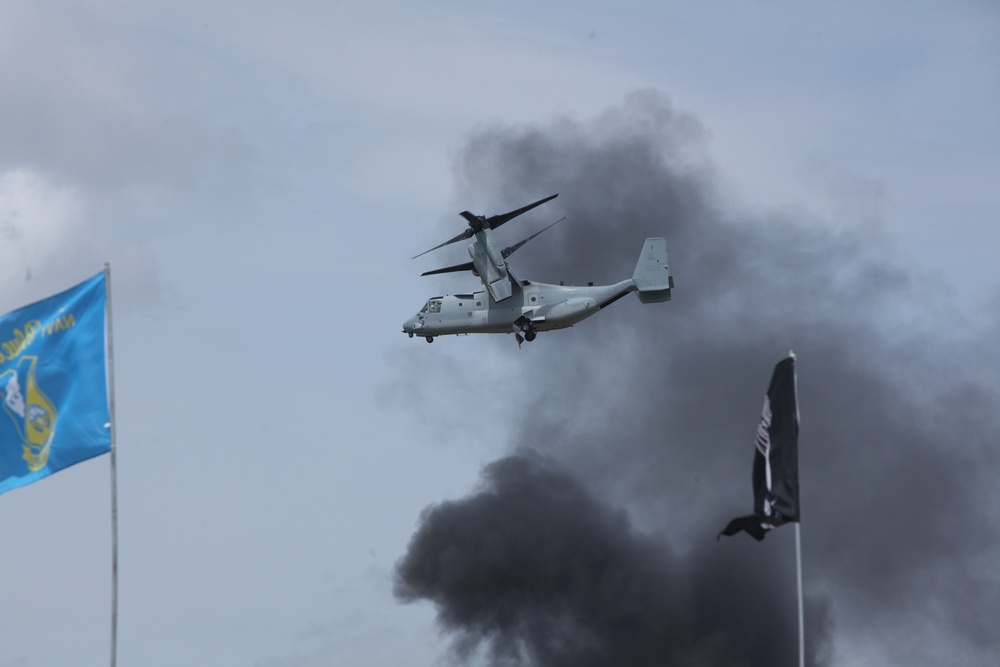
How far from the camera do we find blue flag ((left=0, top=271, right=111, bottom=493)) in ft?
133

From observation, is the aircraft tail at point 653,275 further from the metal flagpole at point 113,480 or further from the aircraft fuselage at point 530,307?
the metal flagpole at point 113,480

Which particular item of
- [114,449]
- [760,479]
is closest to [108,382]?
[114,449]

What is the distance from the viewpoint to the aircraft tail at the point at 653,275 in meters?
88.4

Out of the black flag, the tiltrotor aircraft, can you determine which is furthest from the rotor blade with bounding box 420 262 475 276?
the black flag

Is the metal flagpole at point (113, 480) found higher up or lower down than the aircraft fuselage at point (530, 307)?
lower down

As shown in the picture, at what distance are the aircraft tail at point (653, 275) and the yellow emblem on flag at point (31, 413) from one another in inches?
2009

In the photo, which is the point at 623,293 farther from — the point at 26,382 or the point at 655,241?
the point at 26,382

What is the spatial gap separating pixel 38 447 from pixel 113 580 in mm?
4457

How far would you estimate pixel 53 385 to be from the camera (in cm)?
4112

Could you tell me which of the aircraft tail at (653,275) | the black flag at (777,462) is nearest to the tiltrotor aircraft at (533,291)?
the aircraft tail at (653,275)

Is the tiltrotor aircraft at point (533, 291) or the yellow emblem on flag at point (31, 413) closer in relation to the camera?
the yellow emblem on flag at point (31, 413)

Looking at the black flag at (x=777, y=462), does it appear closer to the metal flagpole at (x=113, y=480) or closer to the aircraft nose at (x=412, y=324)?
the metal flagpole at (x=113, y=480)

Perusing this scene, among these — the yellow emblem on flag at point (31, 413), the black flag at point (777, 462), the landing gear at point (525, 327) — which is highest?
the landing gear at point (525, 327)

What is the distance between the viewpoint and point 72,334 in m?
41.5
